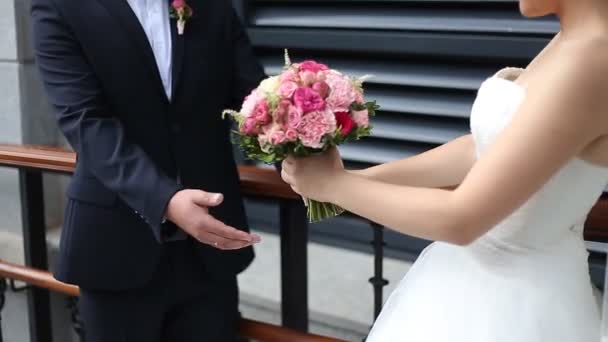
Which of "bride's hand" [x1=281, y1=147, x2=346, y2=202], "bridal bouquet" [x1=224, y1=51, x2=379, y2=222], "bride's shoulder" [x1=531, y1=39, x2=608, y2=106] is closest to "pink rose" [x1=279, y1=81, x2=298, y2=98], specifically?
"bridal bouquet" [x1=224, y1=51, x2=379, y2=222]

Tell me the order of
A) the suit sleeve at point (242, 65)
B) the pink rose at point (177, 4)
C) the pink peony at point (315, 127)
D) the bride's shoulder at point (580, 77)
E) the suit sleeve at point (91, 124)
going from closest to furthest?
the bride's shoulder at point (580, 77) → the pink peony at point (315, 127) → the suit sleeve at point (91, 124) → the pink rose at point (177, 4) → the suit sleeve at point (242, 65)

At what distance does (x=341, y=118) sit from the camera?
127 centimetres

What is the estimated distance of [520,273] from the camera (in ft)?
4.35

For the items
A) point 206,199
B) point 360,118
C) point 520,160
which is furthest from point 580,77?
point 206,199

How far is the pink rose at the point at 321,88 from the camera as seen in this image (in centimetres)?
126

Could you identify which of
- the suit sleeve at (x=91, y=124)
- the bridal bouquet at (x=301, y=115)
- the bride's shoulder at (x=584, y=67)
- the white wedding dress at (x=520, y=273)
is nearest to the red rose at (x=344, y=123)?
the bridal bouquet at (x=301, y=115)

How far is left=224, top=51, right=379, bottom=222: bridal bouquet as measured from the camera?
4.03 ft

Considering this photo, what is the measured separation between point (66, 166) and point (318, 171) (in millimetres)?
1240

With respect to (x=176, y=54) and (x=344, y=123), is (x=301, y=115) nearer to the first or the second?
(x=344, y=123)

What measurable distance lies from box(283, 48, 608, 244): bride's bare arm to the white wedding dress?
109 millimetres

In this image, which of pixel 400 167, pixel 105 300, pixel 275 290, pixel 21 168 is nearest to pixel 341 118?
pixel 400 167

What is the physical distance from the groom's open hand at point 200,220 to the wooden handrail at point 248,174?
0.32m

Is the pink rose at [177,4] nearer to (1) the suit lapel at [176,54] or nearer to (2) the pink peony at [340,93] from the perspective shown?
(1) the suit lapel at [176,54]

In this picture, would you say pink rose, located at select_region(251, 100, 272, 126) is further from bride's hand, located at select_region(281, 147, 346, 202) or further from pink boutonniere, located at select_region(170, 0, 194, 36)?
pink boutonniere, located at select_region(170, 0, 194, 36)
